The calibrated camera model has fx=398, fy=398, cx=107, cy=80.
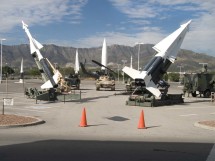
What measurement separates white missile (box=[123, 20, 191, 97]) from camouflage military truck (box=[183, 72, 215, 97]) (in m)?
8.82

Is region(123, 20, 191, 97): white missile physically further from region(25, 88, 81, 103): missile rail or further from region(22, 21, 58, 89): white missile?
region(22, 21, 58, 89): white missile

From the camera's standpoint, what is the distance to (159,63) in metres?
28.9

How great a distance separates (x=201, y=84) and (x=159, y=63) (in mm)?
11223

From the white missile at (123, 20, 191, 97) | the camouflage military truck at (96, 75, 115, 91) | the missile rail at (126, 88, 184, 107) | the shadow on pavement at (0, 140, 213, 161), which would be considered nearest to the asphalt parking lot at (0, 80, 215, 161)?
the shadow on pavement at (0, 140, 213, 161)

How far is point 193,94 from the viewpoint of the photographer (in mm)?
39281

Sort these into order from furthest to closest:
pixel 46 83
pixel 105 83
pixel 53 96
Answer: pixel 105 83 < pixel 46 83 < pixel 53 96

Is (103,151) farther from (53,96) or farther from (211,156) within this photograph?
(53,96)

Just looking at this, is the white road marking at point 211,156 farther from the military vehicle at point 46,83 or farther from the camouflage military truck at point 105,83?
the camouflage military truck at point 105,83

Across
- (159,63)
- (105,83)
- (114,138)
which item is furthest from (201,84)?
(114,138)

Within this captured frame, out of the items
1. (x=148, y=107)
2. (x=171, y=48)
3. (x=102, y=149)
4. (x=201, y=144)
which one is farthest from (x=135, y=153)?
(x=171, y=48)

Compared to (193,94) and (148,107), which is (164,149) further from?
(193,94)

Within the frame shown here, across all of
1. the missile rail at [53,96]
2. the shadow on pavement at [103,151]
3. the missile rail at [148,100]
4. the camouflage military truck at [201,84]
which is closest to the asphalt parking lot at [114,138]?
the shadow on pavement at [103,151]

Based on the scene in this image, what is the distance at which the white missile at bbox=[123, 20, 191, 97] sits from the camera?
92.1 feet

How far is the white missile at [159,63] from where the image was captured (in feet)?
92.1
